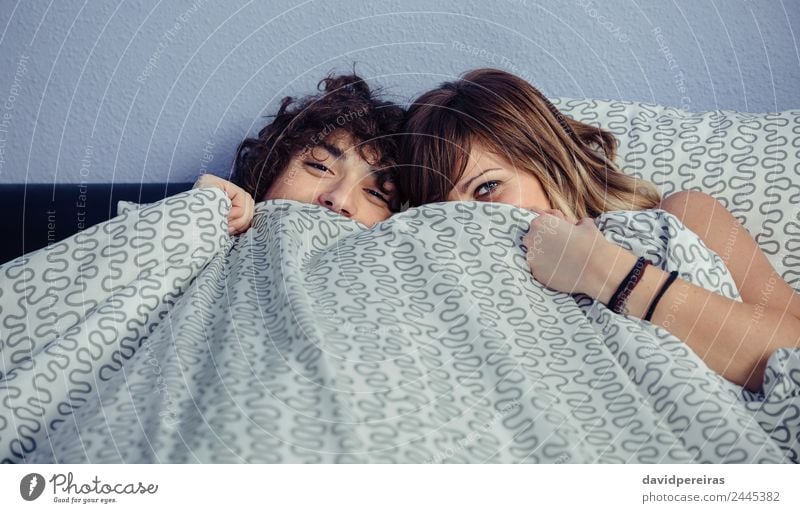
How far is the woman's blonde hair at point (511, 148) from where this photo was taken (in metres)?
0.87

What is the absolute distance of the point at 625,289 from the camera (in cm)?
67

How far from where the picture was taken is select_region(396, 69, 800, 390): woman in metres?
0.65

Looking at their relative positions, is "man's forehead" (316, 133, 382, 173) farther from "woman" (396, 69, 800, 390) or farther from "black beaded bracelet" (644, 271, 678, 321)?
"black beaded bracelet" (644, 271, 678, 321)

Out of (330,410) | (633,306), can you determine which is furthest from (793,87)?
(330,410)

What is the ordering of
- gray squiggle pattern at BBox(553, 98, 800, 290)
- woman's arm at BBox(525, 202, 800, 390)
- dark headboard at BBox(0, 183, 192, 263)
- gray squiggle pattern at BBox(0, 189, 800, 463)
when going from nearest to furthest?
gray squiggle pattern at BBox(0, 189, 800, 463) → woman's arm at BBox(525, 202, 800, 390) → gray squiggle pattern at BBox(553, 98, 800, 290) → dark headboard at BBox(0, 183, 192, 263)

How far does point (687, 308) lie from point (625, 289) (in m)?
0.06

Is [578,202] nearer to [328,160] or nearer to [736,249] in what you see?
[736,249]

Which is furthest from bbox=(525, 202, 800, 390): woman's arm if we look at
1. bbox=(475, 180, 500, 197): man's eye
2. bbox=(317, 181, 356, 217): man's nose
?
bbox=(317, 181, 356, 217): man's nose

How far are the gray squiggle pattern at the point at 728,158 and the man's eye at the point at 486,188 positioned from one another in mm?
211

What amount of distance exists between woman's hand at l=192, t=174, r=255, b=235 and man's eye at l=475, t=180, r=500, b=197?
281mm

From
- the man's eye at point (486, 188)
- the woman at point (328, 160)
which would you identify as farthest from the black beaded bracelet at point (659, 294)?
the woman at point (328, 160)
